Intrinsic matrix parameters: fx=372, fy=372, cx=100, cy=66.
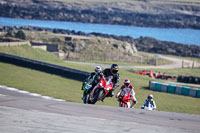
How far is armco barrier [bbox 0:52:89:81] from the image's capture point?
84.7 feet

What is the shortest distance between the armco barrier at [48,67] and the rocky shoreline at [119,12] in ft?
A: 412

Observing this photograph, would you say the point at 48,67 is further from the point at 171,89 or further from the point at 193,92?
the point at 193,92

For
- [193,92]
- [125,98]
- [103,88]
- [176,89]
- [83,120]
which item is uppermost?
[103,88]

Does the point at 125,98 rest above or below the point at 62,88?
above

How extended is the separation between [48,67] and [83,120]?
64.4ft

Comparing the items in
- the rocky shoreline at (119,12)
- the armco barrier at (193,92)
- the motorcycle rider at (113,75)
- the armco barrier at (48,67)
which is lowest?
the armco barrier at (193,92)

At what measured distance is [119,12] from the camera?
187125mm

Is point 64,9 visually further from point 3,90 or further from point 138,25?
point 3,90

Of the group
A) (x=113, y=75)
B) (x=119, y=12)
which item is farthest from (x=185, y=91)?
(x=119, y=12)

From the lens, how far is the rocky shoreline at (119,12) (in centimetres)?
16188

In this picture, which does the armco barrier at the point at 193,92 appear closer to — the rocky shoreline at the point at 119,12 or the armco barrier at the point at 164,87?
the armco barrier at the point at 164,87

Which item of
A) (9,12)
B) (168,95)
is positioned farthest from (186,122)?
(9,12)

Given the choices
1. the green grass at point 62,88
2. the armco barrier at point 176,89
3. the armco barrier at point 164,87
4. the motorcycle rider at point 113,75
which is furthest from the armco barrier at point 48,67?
the motorcycle rider at point 113,75

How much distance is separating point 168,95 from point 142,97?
259 centimetres
